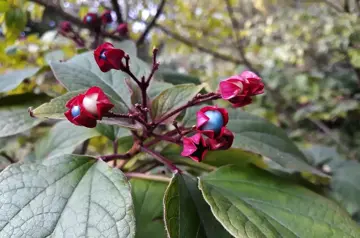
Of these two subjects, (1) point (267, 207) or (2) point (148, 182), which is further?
(2) point (148, 182)

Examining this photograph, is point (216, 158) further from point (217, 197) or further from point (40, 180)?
point (40, 180)

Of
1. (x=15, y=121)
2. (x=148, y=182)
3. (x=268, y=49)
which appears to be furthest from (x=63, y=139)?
(x=268, y=49)

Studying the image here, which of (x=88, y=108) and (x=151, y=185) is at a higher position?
(x=88, y=108)

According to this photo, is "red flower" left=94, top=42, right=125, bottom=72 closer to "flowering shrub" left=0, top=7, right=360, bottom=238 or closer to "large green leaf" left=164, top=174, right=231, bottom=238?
"flowering shrub" left=0, top=7, right=360, bottom=238

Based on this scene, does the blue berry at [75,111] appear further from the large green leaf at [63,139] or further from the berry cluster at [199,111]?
the large green leaf at [63,139]

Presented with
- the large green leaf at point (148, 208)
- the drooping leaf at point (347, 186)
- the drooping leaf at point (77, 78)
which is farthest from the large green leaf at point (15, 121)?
the drooping leaf at point (347, 186)

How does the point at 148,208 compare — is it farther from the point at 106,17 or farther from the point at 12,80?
the point at 106,17

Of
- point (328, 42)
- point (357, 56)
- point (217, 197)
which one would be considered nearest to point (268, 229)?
point (217, 197)

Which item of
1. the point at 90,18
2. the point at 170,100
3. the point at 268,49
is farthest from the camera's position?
the point at 268,49
